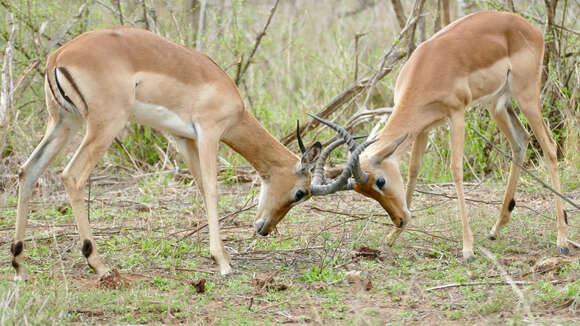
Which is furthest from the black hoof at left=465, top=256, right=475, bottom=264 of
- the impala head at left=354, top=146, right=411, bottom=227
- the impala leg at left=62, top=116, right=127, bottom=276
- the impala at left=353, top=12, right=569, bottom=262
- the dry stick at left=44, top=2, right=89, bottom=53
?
the dry stick at left=44, top=2, right=89, bottom=53

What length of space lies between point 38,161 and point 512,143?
3.62 metres

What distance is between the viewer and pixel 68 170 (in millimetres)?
4227

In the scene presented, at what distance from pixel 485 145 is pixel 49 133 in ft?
15.1

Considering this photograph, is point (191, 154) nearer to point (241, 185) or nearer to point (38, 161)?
point (38, 161)

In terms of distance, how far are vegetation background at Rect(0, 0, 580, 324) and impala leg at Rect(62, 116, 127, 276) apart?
20 cm

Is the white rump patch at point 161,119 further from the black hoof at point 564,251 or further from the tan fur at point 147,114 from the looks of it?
the black hoof at point 564,251

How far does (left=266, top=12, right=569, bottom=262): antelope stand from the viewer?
191 inches

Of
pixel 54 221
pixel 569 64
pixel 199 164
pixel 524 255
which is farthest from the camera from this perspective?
pixel 569 64

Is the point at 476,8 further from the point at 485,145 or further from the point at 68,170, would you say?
the point at 68,170

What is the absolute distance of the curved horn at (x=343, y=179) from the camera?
4.54 m

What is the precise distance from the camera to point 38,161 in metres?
4.36

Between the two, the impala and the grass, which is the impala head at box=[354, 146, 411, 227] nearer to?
the impala

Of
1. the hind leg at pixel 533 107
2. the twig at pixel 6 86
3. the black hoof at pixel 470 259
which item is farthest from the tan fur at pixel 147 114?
the twig at pixel 6 86

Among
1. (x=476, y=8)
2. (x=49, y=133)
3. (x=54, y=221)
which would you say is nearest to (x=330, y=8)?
(x=476, y=8)
